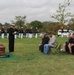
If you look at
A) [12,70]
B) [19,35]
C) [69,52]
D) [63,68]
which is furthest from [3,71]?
[19,35]

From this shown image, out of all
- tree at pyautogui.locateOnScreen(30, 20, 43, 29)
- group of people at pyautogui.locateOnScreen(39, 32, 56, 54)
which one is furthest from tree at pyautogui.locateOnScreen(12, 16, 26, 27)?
group of people at pyautogui.locateOnScreen(39, 32, 56, 54)

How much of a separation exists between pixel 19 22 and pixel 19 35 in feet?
103

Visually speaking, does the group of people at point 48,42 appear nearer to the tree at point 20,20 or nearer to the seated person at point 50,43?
the seated person at point 50,43

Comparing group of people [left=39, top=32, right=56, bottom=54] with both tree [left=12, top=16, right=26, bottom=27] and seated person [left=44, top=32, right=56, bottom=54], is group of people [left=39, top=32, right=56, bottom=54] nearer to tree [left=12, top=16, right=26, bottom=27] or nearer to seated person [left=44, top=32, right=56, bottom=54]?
seated person [left=44, top=32, right=56, bottom=54]

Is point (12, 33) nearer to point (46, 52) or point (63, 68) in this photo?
point (46, 52)

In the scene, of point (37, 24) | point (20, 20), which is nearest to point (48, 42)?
point (20, 20)

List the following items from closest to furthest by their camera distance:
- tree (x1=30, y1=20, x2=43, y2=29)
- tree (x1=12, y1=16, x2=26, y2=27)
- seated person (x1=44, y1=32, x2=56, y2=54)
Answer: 1. seated person (x1=44, y1=32, x2=56, y2=54)
2. tree (x1=12, y1=16, x2=26, y2=27)
3. tree (x1=30, y1=20, x2=43, y2=29)

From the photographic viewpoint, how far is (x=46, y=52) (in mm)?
14922

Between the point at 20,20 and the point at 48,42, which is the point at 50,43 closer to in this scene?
the point at 48,42

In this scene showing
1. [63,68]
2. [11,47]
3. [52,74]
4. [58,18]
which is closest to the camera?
[52,74]

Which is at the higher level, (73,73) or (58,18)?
(58,18)

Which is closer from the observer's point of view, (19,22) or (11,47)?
(11,47)

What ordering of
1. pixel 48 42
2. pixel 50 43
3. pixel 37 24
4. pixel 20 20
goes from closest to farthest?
pixel 50 43 → pixel 48 42 → pixel 20 20 → pixel 37 24

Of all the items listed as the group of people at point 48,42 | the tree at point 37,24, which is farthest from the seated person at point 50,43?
the tree at point 37,24
